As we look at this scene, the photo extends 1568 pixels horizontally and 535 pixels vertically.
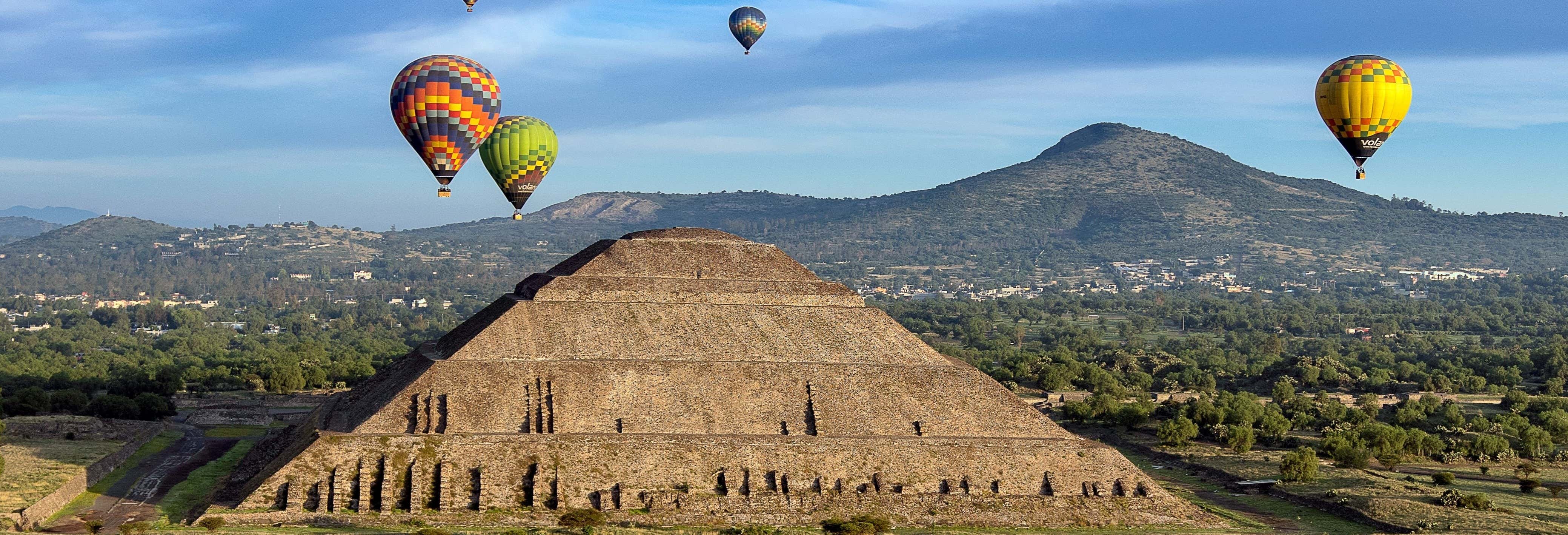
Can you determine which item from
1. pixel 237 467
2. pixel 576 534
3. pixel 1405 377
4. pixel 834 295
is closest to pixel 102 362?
pixel 237 467

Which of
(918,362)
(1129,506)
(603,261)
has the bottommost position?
(1129,506)

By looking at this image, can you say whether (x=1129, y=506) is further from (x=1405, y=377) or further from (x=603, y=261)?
(x=1405, y=377)

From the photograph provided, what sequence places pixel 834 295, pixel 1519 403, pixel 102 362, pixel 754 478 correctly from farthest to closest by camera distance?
1. pixel 102 362
2. pixel 1519 403
3. pixel 834 295
4. pixel 754 478

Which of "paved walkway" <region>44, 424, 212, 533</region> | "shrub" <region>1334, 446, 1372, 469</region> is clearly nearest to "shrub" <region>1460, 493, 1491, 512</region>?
"shrub" <region>1334, 446, 1372, 469</region>

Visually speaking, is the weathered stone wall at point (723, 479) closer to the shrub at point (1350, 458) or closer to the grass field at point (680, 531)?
the grass field at point (680, 531)

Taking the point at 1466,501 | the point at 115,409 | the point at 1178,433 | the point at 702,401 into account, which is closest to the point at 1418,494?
the point at 1466,501

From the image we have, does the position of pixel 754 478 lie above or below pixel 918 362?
below

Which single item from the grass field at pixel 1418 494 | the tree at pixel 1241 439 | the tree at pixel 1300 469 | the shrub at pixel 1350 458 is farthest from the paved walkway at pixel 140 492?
the shrub at pixel 1350 458
